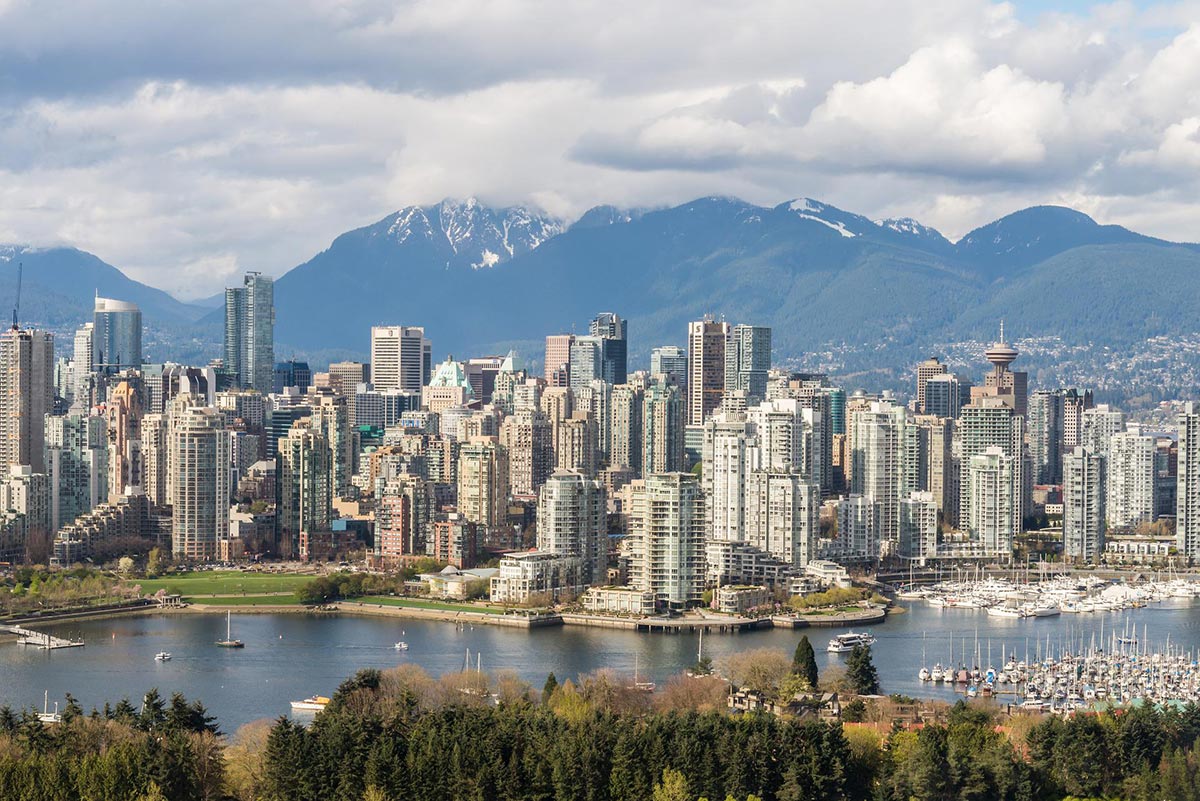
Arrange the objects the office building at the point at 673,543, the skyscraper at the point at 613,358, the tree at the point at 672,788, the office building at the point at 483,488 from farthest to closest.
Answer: the skyscraper at the point at 613,358, the office building at the point at 483,488, the office building at the point at 673,543, the tree at the point at 672,788

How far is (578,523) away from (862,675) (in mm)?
10786

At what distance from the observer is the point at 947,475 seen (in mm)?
43344

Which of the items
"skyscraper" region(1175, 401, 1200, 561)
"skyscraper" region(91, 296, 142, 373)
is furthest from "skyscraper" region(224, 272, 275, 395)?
"skyscraper" region(1175, 401, 1200, 561)

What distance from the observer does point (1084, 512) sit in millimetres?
38219

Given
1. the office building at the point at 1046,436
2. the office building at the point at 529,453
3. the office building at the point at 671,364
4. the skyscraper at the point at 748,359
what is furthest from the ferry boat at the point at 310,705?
the office building at the point at 671,364

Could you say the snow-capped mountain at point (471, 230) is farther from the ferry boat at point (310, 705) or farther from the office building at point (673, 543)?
the ferry boat at point (310, 705)

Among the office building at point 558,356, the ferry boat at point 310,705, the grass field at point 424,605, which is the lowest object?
the ferry boat at point 310,705

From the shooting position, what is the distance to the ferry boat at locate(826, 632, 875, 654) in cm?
2602

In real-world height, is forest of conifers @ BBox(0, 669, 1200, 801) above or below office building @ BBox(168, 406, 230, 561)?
below

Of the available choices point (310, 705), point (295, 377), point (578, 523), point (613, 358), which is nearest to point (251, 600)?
point (578, 523)

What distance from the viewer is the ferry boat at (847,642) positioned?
26.0m

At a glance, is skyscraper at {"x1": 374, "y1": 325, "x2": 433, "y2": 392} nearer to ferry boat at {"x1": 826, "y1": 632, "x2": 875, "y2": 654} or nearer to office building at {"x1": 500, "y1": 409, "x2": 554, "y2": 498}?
office building at {"x1": 500, "y1": 409, "x2": 554, "y2": 498}

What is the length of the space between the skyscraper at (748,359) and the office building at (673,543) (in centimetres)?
2672

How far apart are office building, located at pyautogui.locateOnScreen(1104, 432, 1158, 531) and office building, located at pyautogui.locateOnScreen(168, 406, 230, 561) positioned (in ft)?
58.8
